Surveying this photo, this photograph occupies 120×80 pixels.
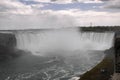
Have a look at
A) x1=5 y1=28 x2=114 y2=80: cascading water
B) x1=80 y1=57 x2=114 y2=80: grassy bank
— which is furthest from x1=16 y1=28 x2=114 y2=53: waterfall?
x1=80 y1=57 x2=114 y2=80: grassy bank

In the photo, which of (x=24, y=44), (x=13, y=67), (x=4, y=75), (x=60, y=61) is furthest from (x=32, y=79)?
(x=24, y=44)

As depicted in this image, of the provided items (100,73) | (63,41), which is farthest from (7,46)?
(100,73)

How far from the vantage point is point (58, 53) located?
338 feet

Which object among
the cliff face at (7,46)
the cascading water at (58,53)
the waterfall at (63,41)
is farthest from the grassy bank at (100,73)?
the waterfall at (63,41)

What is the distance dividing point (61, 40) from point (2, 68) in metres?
63.8

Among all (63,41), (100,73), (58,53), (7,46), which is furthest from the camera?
(63,41)

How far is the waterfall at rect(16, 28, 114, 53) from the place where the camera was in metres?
120

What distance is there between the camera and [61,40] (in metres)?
136

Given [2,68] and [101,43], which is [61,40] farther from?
[2,68]

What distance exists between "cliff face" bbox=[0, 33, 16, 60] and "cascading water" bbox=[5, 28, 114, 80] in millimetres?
4638

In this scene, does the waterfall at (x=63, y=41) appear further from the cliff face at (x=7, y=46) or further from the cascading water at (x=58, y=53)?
the cliff face at (x=7, y=46)

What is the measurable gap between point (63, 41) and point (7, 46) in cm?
4003

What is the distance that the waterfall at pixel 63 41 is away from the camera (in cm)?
11994

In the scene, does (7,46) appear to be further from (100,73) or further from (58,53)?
(100,73)
